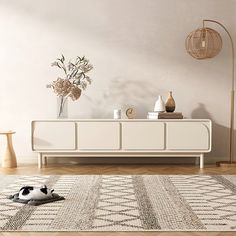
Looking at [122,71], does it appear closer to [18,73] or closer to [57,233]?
[18,73]

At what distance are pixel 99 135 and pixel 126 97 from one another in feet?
2.19

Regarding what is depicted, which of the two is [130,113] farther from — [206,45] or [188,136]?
[206,45]

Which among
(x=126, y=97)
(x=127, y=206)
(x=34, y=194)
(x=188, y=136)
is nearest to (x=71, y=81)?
(x=126, y=97)

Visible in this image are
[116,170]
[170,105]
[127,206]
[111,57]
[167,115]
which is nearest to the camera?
[127,206]

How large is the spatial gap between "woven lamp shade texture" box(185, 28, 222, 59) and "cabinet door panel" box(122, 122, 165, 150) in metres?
0.91

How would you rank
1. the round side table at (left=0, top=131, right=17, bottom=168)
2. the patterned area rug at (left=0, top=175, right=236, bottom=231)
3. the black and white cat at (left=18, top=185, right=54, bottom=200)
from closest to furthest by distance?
the patterned area rug at (left=0, top=175, right=236, bottom=231)
the black and white cat at (left=18, top=185, right=54, bottom=200)
the round side table at (left=0, top=131, right=17, bottom=168)

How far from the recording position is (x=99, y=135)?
457 centimetres

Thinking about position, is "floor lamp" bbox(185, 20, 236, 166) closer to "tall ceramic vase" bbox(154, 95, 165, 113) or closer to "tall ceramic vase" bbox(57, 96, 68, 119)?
"tall ceramic vase" bbox(154, 95, 165, 113)

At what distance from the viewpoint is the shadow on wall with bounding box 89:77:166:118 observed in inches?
197

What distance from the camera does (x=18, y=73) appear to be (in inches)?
196

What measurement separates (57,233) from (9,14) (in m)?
3.27

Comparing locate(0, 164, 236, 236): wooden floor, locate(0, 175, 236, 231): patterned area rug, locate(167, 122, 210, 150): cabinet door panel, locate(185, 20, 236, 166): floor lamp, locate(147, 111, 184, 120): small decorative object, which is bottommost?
locate(0, 164, 236, 236): wooden floor

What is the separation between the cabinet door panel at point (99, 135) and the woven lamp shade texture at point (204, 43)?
1.19 meters

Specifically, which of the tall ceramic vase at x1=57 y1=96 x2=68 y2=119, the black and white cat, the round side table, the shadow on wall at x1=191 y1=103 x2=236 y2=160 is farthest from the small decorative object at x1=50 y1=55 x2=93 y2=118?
the black and white cat
